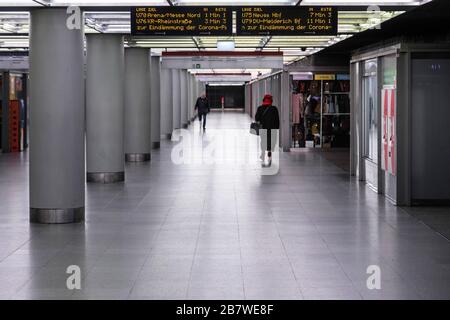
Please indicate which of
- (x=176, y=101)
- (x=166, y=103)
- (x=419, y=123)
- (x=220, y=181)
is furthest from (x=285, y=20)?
(x=176, y=101)

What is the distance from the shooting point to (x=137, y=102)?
945 inches

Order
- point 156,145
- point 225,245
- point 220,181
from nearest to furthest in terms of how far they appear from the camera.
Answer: point 225,245, point 220,181, point 156,145

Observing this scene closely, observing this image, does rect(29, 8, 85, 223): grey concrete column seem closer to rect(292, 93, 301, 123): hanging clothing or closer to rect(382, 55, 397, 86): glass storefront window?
rect(382, 55, 397, 86): glass storefront window

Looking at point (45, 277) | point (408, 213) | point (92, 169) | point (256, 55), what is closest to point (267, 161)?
point (256, 55)

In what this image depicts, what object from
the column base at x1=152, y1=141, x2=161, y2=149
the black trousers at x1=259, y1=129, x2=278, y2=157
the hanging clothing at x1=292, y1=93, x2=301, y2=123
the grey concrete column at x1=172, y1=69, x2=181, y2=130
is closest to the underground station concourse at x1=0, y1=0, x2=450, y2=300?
the black trousers at x1=259, y1=129, x2=278, y2=157

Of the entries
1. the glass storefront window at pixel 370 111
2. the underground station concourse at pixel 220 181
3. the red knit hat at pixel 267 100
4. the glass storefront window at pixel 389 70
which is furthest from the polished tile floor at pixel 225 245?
the red knit hat at pixel 267 100

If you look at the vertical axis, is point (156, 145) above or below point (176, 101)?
below

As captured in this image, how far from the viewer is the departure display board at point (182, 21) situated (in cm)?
1360

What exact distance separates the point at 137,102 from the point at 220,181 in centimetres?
605

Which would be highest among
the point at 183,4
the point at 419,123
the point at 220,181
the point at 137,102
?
the point at 183,4

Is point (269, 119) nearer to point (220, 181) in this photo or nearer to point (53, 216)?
point (220, 181)

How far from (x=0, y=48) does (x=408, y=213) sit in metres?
16.1

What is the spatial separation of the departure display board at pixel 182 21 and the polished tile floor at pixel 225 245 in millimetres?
2822

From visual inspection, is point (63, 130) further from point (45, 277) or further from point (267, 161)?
point (267, 161)
